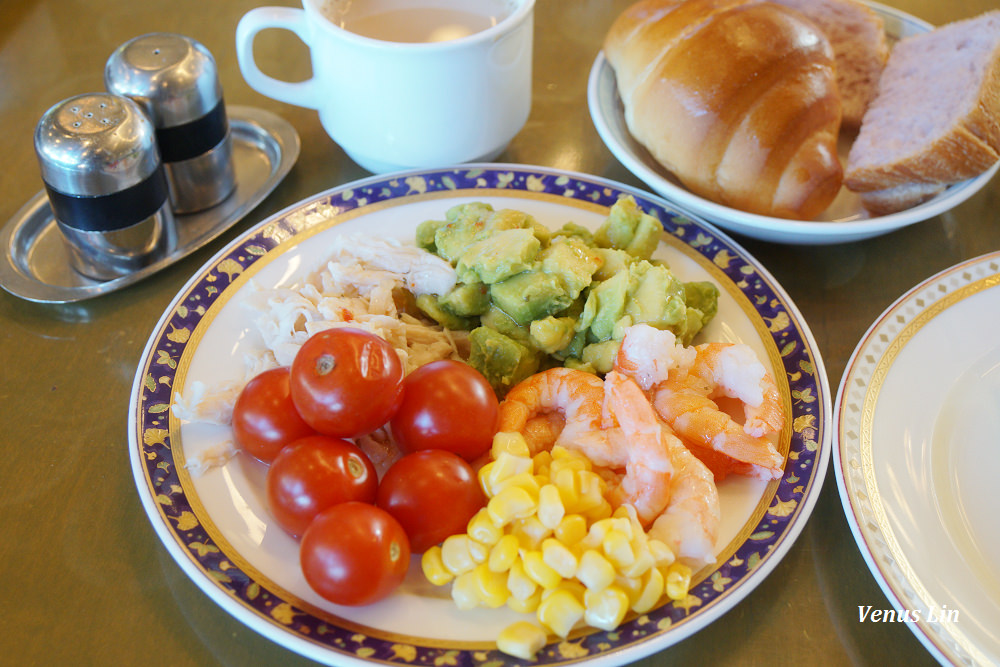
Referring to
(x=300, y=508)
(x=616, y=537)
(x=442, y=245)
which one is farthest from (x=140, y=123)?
(x=616, y=537)

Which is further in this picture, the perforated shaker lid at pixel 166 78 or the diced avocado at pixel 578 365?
the perforated shaker lid at pixel 166 78

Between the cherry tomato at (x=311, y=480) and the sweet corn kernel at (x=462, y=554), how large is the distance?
187 millimetres

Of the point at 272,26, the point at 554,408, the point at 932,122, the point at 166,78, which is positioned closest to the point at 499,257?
the point at 554,408

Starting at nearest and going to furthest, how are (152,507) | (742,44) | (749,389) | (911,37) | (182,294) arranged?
(152,507), (749,389), (182,294), (742,44), (911,37)

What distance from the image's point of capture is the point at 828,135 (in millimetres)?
1915

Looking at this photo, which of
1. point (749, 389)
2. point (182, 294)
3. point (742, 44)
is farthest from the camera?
point (742, 44)

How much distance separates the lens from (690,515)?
1.23m

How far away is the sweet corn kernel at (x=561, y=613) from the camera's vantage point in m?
1.14

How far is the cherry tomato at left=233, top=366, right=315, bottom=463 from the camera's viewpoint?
4.53ft

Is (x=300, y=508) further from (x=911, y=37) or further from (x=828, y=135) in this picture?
(x=911, y=37)

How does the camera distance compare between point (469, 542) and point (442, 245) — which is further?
point (442, 245)

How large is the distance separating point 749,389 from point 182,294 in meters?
1.22

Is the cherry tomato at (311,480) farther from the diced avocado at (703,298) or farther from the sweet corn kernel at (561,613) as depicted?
the diced avocado at (703,298)

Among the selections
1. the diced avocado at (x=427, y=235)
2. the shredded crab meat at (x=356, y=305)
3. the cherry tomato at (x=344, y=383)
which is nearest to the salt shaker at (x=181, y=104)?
the shredded crab meat at (x=356, y=305)
